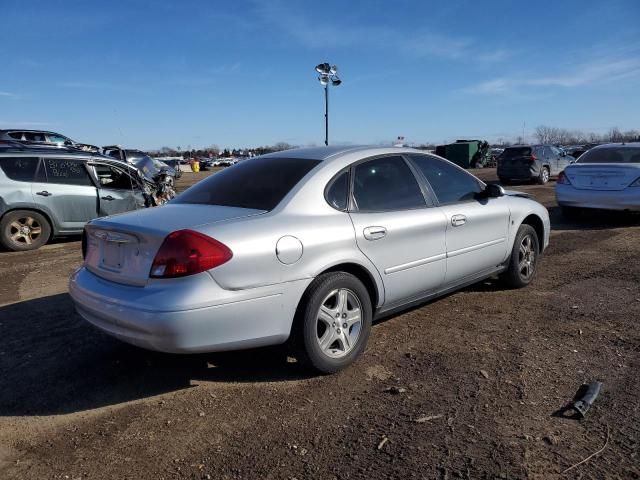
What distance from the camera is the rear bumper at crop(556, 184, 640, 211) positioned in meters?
9.16

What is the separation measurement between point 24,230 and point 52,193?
2.40 ft

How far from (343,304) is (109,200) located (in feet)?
22.9

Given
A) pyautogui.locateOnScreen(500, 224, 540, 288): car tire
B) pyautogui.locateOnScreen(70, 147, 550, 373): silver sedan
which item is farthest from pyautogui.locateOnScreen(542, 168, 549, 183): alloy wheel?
pyautogui.locateOnScreen(70, 147, 550, 373): silver sedan

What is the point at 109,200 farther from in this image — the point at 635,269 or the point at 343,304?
the point at 635,269

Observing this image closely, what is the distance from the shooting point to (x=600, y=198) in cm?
948

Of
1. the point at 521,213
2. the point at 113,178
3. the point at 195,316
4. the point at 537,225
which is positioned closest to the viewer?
the point at 195,316

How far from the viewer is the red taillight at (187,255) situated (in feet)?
10.0

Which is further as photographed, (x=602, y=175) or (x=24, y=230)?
(x=602, y=175)

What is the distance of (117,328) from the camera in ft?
10.7

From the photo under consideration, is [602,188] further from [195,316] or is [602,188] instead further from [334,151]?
[195,316]

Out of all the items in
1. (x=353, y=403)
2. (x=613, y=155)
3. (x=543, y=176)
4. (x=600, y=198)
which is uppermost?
(x=613, y=155)

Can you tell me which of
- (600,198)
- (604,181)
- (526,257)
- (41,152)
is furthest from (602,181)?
(41,152)

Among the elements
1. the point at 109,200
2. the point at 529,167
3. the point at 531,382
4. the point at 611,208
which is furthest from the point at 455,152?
the point at 531,382

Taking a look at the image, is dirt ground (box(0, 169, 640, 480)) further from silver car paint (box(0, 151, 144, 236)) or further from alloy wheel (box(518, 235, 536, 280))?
silver car paint (box(0, 151, 144, 236))
